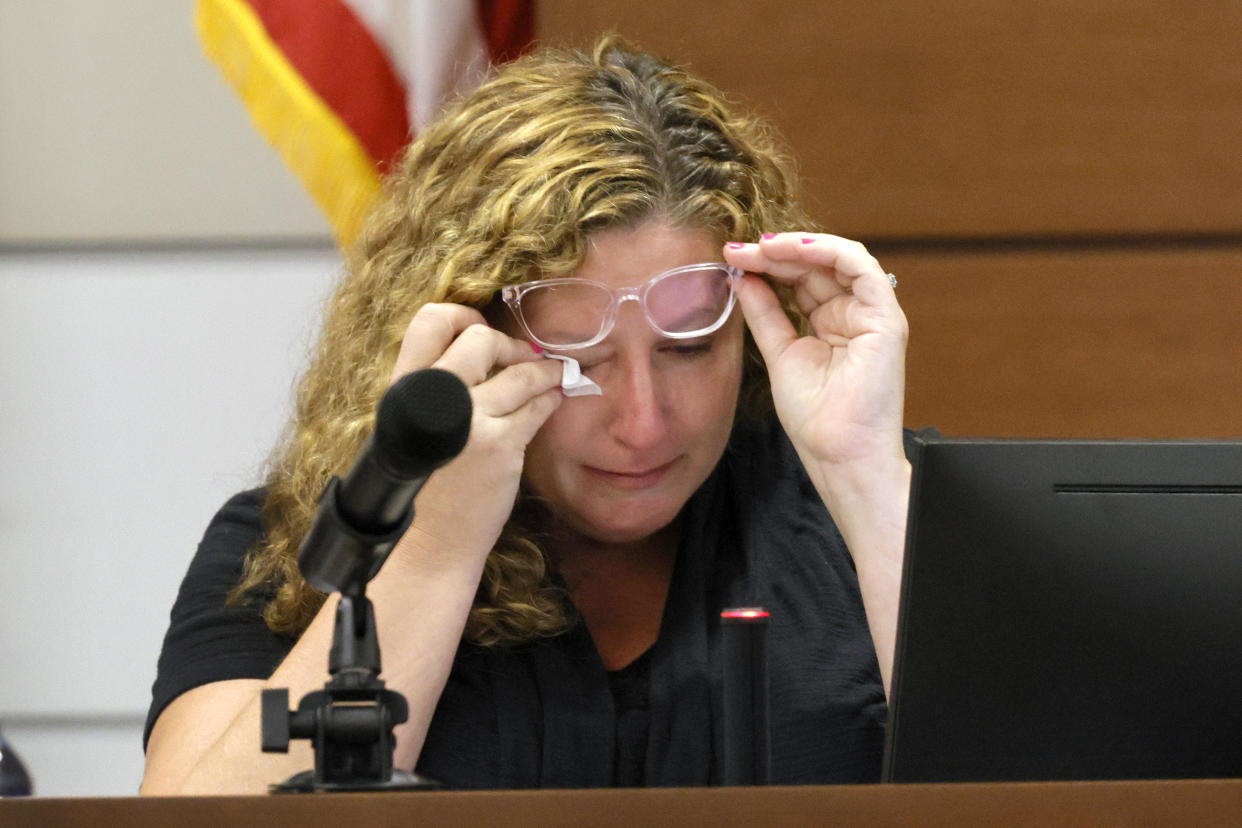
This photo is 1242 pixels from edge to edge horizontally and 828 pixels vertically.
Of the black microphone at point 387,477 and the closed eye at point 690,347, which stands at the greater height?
the closed eye at point 690,347

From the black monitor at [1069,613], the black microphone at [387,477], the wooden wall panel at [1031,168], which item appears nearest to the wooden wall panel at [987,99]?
the wooden wall panel at [1031,168]

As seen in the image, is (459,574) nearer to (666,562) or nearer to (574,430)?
(574,430)

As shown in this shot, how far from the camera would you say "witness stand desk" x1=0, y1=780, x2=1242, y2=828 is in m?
0.57

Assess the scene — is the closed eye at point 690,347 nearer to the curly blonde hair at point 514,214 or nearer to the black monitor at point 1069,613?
the curly blonde hair at point 514,214

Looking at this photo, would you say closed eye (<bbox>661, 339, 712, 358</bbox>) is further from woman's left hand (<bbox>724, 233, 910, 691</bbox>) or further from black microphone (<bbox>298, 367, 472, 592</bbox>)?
black microphone (<bbox>298, 367, 472, 592</bbox>)

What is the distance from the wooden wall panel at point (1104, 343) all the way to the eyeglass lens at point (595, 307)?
73cm

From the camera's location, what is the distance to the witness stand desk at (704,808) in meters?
0.57

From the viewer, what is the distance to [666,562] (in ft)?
4.56

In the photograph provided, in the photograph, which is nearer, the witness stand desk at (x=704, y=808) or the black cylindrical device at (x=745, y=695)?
the witness stand desk at (x=704, y=808)

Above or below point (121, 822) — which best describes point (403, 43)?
above

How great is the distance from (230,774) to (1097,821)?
0.73 meters

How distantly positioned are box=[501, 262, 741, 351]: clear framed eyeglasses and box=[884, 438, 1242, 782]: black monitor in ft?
1.52

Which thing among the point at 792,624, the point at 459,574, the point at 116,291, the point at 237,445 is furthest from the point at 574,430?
the point at 116,291

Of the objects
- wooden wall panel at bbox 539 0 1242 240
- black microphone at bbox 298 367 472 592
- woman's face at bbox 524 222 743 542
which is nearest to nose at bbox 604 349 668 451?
woman's face at bbox 524 222 743 542
